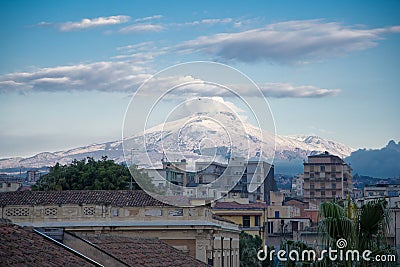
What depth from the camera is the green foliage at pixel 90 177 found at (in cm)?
6225

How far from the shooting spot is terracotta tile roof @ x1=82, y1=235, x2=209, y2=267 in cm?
2402

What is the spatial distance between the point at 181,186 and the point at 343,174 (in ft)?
334

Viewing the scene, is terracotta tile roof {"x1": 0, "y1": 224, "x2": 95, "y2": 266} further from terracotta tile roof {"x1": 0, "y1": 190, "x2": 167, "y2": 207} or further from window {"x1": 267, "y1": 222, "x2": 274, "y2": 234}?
window {"x1": 267, "y1": 222, "x2": 274, "y2": 234}

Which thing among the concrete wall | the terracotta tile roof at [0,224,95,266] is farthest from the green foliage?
the terracotta tile roof at [0,224,95,266]

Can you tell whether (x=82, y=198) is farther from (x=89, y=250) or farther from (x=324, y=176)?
(x=324, y=176)

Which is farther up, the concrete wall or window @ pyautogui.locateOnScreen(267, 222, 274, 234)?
the concrete wall

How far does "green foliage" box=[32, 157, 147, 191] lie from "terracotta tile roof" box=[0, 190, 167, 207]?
591 inches

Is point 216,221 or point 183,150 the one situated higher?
point 183,150

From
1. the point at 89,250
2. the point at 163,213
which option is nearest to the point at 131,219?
the point at 163,213

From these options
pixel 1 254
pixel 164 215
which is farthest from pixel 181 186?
pixel 1 254

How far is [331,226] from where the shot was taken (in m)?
19.0

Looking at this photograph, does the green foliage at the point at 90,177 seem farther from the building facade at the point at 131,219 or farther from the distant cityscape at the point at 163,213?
the building facade at the point at 131,219

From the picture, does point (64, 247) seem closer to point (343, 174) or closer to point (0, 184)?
point (0, 184)

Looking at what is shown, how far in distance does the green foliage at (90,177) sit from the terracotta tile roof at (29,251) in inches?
1647
